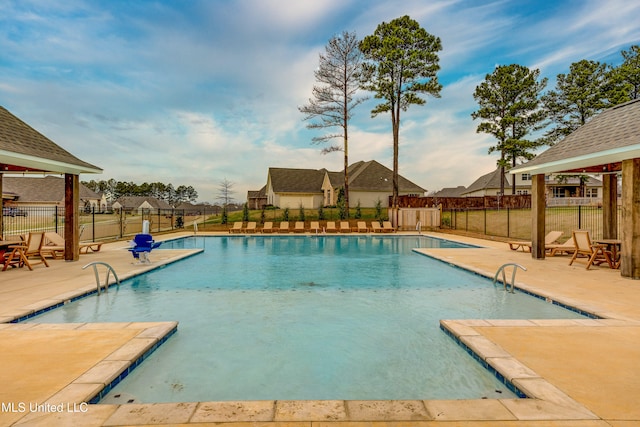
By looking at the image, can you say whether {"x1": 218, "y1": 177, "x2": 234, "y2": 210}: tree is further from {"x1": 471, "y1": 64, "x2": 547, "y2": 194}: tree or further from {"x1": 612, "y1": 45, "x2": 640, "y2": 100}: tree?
{"x1": 612, "y1": 45, "x2": 640, "y2": 100}: tree

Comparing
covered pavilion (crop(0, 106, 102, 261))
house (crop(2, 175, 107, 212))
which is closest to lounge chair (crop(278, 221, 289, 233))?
covered pavilion (crop(0, 106, 102, 261))

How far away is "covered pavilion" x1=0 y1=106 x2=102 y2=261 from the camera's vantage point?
866 cm

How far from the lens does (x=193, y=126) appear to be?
882 inches

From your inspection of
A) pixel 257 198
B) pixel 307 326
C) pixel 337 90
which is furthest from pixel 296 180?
pixel 307 326

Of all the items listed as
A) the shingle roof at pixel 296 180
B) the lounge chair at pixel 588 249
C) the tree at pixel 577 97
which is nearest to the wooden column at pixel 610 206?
the lounge chair at pixel 588 249

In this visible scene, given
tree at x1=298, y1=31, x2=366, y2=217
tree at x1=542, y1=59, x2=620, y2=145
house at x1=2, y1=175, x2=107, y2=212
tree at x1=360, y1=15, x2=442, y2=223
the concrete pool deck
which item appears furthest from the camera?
house at x1=2, y1=175, x2=107, y2=212

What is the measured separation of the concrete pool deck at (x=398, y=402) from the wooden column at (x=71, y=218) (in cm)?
569

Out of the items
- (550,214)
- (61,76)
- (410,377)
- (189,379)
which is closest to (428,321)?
(410,377)

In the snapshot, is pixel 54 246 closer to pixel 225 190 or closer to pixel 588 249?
pixel 588 249

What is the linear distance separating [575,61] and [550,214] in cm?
1568

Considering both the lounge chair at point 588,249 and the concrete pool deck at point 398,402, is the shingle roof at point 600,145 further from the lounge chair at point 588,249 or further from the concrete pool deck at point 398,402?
the concrete pool deck at point 398,402

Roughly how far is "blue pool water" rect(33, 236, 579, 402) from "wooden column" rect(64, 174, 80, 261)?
3.44 metres

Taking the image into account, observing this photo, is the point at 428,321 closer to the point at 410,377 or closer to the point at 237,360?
the point at 410,377

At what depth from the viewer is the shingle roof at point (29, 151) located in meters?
8.47
